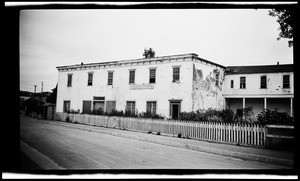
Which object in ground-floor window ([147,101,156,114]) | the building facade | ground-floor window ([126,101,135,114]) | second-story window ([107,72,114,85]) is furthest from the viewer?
second-story window ([107,72,114,85])

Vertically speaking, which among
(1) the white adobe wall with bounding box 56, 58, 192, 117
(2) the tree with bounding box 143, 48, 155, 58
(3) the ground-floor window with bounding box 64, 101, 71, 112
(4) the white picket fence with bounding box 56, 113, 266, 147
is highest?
(2) the tree with bounding box 143, 48, 155, 58

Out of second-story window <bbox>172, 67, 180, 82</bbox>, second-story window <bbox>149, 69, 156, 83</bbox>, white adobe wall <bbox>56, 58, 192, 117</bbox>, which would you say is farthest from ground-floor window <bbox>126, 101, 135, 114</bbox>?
second-story window <bbox>172, 67, 180, 82</bbox>

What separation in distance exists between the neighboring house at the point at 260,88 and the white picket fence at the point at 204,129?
14.0 meters

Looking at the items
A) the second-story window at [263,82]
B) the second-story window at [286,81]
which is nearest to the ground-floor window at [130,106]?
the second-story window at [263,82]

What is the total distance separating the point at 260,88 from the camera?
87.0 ft

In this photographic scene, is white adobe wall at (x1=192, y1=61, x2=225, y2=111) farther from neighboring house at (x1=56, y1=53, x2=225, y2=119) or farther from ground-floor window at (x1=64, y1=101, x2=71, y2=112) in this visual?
ground-floor window at (x1=64, y1=101, x2=71, y2=112)

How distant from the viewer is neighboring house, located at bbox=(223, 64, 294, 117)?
25312 millimetres

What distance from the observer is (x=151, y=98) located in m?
Answer: 22.4

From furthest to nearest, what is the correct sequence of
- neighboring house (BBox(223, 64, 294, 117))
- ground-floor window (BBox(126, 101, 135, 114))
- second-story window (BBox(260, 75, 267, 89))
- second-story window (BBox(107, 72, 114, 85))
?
second-story window (BBox(260, 75, 267, 89)), second-story window (BBox(107, 72, 114, 85)), neighboring house (BBox(223, 64, 294, 117)), ground-floor window (BBox(126, 101, 135, 114))

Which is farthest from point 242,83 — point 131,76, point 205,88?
point 131,76

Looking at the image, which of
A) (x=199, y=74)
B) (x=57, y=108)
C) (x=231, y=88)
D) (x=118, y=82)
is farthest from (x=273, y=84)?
(x=57, y=108)

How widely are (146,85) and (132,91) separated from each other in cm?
183
